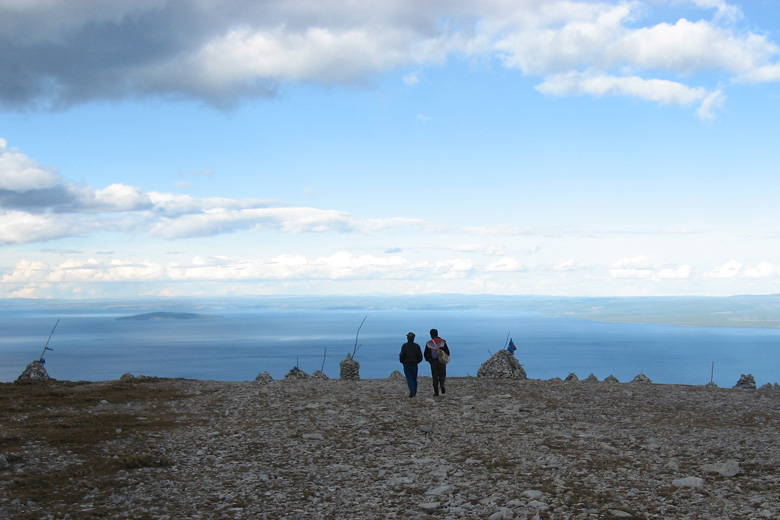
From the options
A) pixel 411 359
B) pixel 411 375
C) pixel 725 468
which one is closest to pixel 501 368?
pixel 411 375

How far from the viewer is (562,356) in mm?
197375

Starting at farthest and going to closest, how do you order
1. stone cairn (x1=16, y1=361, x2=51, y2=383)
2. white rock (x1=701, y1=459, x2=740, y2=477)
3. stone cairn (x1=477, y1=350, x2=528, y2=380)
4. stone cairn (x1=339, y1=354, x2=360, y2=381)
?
stone cairn (x1=339, y1=354, x2=360, y2=381) → stone cairn (x1=477, y1=350, x2=528, y2=380) → stone cairn (x1=16, y1=361, x2=51, y2=383) → white rock (x1=701, y1=459, x2=740, y2=477)

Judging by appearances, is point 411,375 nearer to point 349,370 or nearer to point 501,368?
point 501,368

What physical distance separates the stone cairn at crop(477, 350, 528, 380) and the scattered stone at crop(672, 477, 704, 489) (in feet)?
54.7

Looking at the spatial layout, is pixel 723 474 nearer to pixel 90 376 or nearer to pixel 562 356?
pixel 90 376

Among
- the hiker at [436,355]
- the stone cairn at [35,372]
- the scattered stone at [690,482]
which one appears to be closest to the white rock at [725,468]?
the scattered stone at [690,482]

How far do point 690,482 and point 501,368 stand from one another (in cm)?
1734

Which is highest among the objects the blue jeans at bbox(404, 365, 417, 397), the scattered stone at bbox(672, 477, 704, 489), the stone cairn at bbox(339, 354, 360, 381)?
the blue jeans at bbox(404, 365, 417, 397)

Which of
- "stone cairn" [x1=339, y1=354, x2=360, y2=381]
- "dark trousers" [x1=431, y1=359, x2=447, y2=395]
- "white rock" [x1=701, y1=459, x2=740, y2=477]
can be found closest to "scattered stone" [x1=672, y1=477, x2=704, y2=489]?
"white rock" [x1=701, y1=459, x2=740, y2=477]

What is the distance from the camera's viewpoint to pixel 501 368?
27750mm

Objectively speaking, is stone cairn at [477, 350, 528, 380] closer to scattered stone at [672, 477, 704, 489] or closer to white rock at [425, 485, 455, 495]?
scattered stone at [672, 477, 704, 489]

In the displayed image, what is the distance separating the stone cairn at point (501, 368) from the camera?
27578 mm

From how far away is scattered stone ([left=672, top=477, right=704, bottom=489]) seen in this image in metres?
10.3

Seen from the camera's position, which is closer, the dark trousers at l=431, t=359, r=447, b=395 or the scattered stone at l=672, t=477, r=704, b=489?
the scattered stone at l=672, t=477, r=704, b=489
